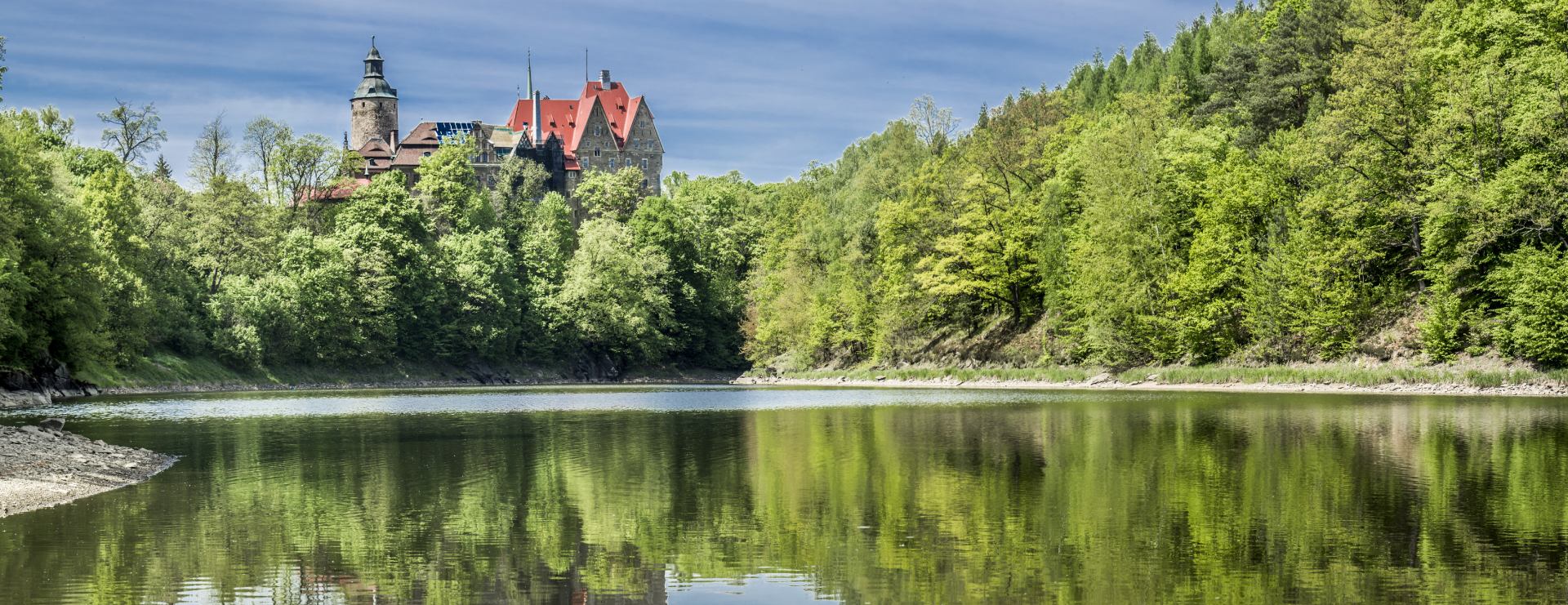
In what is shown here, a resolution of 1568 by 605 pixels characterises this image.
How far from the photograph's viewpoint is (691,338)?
404ft

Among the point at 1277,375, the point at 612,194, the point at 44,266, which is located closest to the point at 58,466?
the point at 44,266

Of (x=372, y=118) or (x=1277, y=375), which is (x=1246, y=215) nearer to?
(x=1277, y=375)

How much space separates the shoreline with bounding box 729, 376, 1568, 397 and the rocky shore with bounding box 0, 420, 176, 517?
43767 mm

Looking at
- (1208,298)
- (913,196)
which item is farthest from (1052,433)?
(913,196)

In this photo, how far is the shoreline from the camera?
165ft

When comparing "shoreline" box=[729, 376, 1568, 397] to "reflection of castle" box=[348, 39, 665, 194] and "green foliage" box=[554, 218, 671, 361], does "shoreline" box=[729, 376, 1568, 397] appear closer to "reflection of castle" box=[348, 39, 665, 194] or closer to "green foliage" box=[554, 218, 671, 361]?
"green foliage" box=[554, 218, 671, 361]

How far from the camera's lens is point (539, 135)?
165 meters

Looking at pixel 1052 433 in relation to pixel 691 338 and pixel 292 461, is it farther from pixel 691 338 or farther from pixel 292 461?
pixel 691 338

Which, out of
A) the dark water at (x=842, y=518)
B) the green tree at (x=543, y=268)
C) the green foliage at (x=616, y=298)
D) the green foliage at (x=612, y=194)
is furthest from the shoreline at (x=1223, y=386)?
the green foliage at (x=612, y=194)

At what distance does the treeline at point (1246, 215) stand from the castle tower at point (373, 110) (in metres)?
77.6

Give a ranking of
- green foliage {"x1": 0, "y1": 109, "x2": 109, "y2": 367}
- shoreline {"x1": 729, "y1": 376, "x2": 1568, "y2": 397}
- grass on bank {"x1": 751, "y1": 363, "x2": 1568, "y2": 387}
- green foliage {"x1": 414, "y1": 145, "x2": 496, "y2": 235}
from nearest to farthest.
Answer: shoreline {"x1": 729, "y1": 376, "x2": 1568, "y2": 397}, grass on bank {"x1": 751, "y1": 363, "x2": 1568, "y2": 387}, green foliage {"x1": 0, "y1": 109, "x2": 109, "y2": 367}, green foliage {"x1": 414, "y1": 145, "x2": 496, "y2": 235}

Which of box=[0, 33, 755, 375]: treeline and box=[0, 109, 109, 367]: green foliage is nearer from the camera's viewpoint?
box=[0, 109, 109, 367]: green foliage

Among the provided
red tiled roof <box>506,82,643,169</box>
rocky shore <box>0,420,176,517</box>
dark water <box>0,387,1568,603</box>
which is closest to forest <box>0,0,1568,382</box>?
dark water <box>0,387,1568,603</box>

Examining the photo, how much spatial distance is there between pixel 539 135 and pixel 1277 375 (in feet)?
387
